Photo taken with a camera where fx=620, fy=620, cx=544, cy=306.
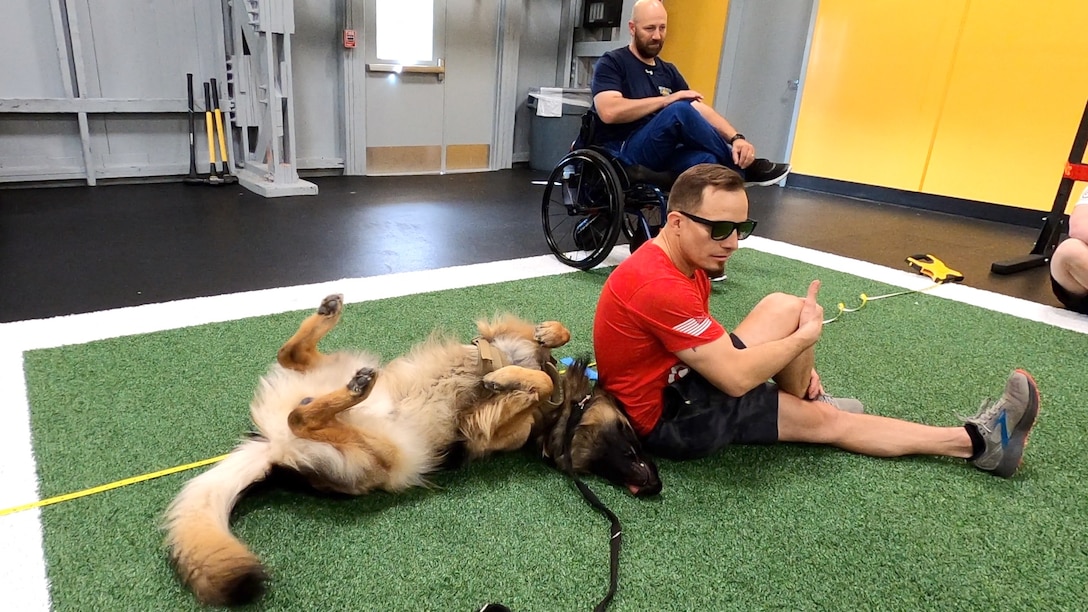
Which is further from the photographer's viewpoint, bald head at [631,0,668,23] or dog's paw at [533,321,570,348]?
bald head at [631,0,668,23]

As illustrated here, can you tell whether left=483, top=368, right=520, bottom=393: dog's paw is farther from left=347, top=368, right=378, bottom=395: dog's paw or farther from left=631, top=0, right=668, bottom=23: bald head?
left=631, top=0, right=668, bottom=23: bald head

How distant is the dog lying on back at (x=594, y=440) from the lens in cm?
169

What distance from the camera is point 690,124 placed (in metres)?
3.26

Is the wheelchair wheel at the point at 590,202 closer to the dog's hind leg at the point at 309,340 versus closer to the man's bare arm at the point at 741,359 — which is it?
the man's bare arm at the point at 741,359

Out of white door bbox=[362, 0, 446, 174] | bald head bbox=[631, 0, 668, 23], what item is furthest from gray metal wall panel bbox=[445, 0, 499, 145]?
bald head bbox=[631, 0, 668, 23]

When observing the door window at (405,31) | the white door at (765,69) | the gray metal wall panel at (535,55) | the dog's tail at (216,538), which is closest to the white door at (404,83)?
the door window at (405,31)

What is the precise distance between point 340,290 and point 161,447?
4.82ft

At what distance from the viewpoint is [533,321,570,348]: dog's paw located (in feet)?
6.28

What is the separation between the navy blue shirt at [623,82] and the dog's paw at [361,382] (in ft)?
8.53

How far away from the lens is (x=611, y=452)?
171cm

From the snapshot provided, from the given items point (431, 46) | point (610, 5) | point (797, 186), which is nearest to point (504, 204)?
point (431, 46)

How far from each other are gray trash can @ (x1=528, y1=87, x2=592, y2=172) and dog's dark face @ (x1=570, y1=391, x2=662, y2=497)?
6.11m

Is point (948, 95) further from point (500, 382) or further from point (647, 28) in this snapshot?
point (500, 382)

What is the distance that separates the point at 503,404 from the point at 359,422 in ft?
1.22
